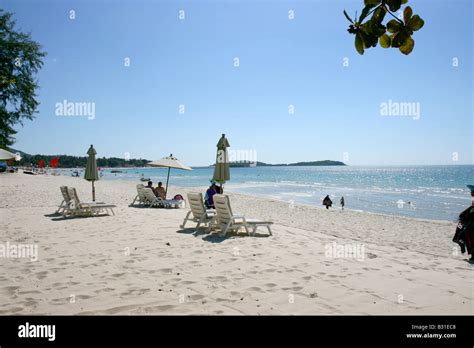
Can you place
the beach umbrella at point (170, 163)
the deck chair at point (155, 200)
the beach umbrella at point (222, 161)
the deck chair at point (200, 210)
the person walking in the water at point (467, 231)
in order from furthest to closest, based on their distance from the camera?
the beach umbrella at point (170, 163) → the deck chair at point (155, 200) → the beach umbrella at point (222, 161) → the deck chair at point (200, 210) → the person walking in the water at point (467, 231)

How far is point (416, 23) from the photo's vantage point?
143cm

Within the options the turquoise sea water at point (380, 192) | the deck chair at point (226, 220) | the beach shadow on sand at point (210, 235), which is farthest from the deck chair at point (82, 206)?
the turquoise sea water at point (380, 192)

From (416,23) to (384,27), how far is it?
17 cm

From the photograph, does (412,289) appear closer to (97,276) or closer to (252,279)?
(252,279)

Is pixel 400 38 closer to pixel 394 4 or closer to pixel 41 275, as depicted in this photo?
pixel 394 4

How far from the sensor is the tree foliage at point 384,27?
57.2 inches

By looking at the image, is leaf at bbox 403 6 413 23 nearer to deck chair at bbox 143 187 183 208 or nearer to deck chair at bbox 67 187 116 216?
deck chair at bbox 67 187 116 216

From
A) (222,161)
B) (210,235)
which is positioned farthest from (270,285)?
(222,161)

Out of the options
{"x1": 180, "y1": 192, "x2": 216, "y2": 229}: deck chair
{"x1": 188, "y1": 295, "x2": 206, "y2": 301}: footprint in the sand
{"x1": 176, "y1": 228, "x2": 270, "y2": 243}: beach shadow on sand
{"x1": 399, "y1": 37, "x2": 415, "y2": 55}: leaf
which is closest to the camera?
{"x1": 399, "y1": 37, "x2": 415, "y2": 55}: leaf

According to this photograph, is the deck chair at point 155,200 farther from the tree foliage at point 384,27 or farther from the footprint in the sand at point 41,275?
the tree foliage at point 384,27

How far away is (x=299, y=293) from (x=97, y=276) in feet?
8.91

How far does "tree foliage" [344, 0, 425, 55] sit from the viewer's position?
145 cm

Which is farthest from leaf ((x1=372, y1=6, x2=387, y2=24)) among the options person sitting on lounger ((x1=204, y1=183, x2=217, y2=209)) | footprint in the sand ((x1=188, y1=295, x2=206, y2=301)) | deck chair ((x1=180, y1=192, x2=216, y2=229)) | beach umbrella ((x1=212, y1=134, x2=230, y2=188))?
person sitting on lounger ((x1=204, y1=183, x2=217, y2=209))
